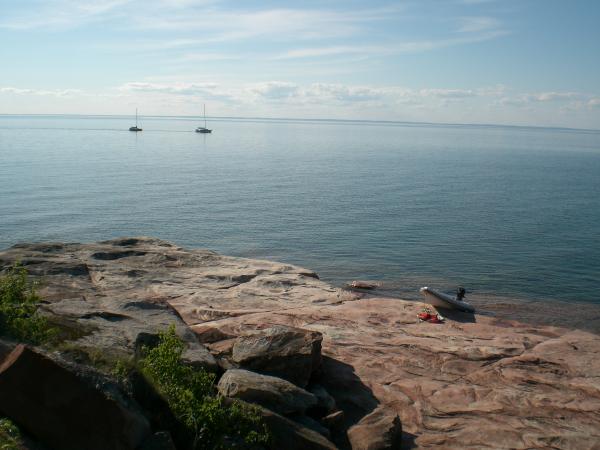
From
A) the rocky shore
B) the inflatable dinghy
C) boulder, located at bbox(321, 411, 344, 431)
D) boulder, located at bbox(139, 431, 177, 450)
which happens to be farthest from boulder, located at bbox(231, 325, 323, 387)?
the inflatable dinghy

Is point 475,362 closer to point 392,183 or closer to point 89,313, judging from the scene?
point 89,313

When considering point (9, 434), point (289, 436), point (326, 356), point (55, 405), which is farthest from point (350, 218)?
point (9, 434)

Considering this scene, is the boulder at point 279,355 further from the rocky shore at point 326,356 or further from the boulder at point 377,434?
the boulder at point 377,434

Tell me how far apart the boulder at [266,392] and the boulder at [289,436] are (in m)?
0.65

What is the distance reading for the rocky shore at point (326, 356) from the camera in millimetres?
12375

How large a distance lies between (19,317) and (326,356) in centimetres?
975

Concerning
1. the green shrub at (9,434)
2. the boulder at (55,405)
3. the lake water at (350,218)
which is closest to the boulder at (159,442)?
the boulder at (55,405)

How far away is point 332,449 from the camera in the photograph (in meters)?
11.4

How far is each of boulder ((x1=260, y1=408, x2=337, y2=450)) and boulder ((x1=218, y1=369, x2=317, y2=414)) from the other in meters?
0.65

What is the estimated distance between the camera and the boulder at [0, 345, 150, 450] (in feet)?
27.6

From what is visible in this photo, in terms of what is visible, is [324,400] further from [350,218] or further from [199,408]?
[350,218]

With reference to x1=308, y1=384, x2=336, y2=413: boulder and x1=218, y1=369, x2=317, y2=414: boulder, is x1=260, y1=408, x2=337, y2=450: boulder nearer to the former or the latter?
x1=218, y1=369, x2=317, y2=414: boulder

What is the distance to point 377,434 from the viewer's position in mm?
12914

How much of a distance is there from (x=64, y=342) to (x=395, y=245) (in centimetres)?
3212
